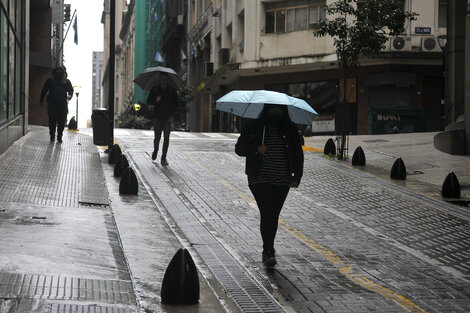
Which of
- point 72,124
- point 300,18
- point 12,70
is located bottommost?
point 72,124

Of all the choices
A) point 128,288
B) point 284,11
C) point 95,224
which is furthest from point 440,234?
point 284,11

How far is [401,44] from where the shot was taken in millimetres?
A: 36781

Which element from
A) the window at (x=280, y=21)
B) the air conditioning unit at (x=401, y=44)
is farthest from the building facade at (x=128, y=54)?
the air conditioning unit at (x=401, y=44)

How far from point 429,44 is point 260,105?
30923 mm

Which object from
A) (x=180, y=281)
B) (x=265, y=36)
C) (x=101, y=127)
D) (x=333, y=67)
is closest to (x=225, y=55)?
(x=265, y=36)

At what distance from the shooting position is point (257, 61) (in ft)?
134

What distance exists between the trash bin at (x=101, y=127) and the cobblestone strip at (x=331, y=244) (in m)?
2.82

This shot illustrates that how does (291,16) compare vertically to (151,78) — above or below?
above

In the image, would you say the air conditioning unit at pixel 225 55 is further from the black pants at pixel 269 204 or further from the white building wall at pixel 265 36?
the black pants at pixel 269 204

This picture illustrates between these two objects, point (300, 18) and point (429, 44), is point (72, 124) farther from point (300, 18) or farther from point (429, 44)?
point (429, 44)

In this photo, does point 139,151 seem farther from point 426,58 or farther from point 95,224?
point 426,58

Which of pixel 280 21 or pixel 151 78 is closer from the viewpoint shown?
pixel 151 78

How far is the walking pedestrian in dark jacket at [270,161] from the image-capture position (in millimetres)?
7730

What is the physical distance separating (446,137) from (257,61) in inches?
915
